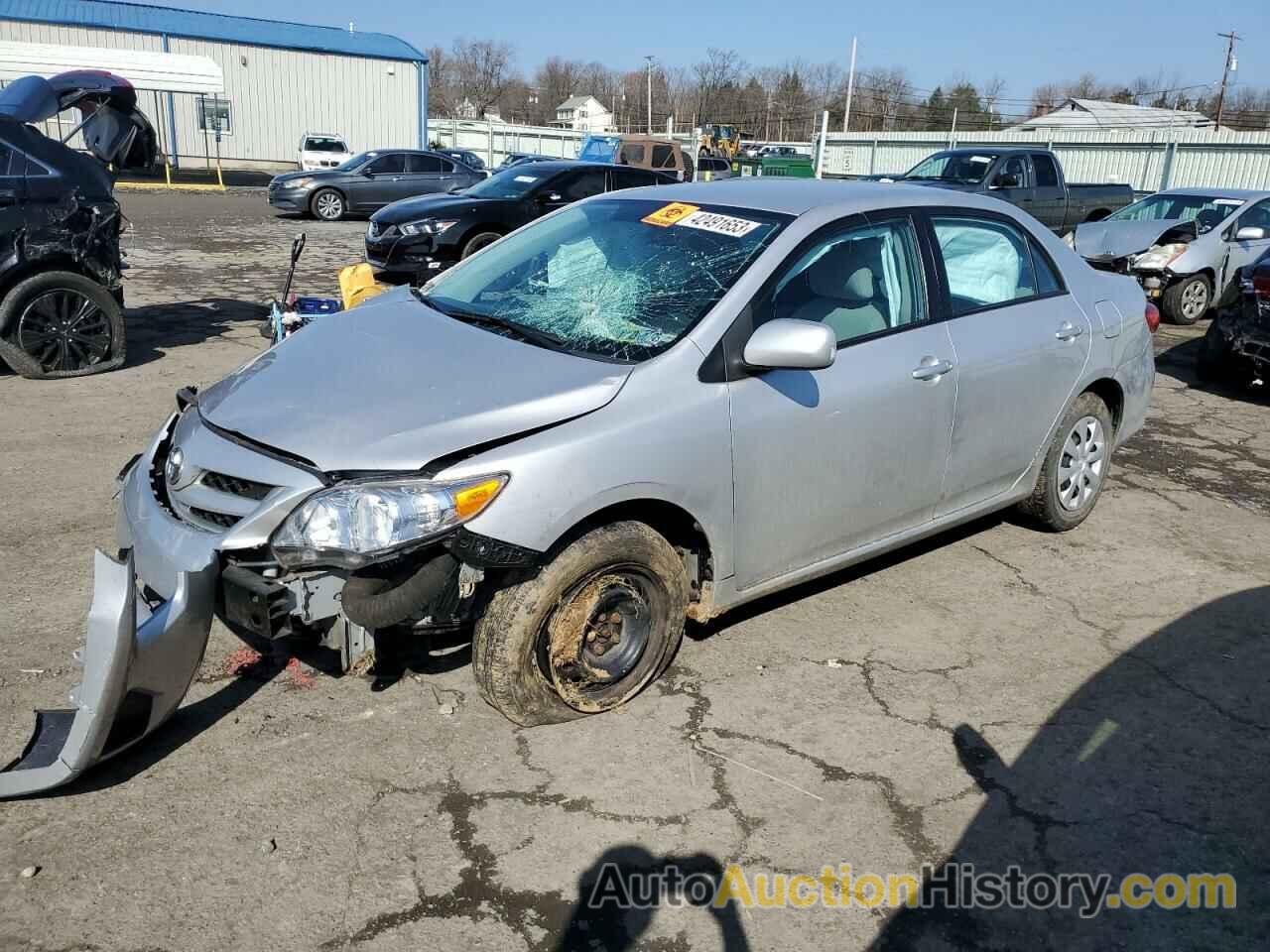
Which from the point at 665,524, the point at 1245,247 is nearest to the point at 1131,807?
the point at 665,524

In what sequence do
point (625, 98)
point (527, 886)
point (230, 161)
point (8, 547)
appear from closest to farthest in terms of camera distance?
point (527, 886), point (8, 547), point (230, 161), point (625, 98)

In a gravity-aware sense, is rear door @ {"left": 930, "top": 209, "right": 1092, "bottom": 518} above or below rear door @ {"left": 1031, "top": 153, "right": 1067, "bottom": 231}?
below

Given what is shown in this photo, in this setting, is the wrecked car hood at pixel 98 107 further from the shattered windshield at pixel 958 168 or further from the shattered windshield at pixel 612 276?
the shattered windshield at pixel 958 168

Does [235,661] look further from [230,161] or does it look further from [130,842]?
[230,161]

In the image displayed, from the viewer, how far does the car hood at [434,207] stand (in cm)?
1184

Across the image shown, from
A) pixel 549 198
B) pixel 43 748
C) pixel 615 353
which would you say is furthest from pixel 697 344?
pixel 549 198

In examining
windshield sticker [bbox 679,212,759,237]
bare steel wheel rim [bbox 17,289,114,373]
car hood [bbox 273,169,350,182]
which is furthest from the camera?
car hood [bbox 273,169,350,182]

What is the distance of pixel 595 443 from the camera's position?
3.09 metres

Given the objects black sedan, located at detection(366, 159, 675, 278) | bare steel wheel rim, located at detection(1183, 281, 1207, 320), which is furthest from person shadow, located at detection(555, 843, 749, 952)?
bare steel wheel rim, located at detection(1183, 281, 1207, 320)

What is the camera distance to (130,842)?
2773 millimetres

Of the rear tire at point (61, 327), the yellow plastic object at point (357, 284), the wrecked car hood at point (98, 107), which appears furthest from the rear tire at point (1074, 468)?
the wrecked car hood at point (98, 107)

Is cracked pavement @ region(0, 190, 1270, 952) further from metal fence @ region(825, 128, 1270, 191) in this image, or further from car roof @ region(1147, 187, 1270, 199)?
metal fence @ region(825, 128, 1270, 191)

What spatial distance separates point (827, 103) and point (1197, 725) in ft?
264

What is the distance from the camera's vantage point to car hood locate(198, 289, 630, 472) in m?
2.97
